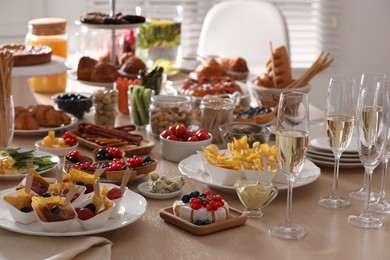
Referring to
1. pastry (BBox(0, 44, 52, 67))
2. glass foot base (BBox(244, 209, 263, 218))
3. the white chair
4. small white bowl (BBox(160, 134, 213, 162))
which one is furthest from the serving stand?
the white chair

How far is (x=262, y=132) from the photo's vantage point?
1983mm

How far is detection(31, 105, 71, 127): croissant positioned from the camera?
7.34 feet

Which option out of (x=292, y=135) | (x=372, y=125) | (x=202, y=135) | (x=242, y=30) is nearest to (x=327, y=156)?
(x=202, y=135)

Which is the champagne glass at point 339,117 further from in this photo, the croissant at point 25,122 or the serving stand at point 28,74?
the serving stand at point 28,74

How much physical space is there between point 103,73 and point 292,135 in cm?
137

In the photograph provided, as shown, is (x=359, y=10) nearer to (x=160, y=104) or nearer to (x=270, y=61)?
(x=270, y=61)

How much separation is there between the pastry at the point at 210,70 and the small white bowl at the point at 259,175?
4.00 ft

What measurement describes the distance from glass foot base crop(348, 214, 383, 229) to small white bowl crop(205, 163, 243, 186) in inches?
10.1

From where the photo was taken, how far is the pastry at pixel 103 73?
2656mm

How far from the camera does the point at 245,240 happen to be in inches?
56.0

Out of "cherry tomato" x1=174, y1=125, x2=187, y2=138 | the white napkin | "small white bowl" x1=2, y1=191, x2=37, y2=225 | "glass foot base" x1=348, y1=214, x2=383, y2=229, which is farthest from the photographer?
"cherry tomato" x1=174, y1=125, x2=187, y2=138

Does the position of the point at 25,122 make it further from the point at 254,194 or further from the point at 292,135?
the point at 292,135

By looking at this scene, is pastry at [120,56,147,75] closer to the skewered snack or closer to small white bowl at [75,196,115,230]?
the skewered snack

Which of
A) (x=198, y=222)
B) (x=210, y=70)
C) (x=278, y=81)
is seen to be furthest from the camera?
(x=210, y=70)
